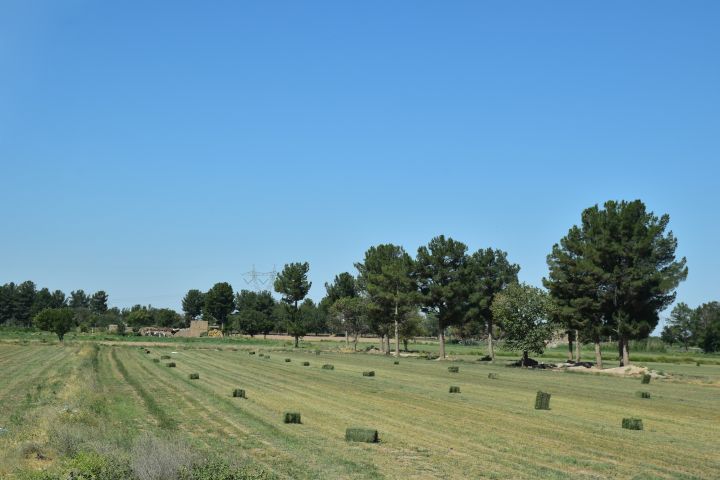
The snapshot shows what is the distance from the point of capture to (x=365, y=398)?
3130 centimetres

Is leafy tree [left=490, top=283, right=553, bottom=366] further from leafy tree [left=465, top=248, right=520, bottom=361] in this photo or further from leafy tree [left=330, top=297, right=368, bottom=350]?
leafy tree [left=330, top=297, right=368, bottom=350]

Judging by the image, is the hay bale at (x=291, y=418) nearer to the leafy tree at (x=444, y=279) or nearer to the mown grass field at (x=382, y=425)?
the mown grass field at (x=382, y=425)

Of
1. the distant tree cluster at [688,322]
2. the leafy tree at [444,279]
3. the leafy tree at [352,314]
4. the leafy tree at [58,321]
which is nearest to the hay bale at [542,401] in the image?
the leafy tree at [444,279]

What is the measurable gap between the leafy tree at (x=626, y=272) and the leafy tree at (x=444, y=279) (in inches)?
748

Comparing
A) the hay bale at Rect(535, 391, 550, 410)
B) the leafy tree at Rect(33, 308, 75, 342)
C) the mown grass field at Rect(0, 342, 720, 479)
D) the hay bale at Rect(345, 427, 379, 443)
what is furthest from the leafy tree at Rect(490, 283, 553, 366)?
the leafy tree at Rect(33, 308, 75, 342)

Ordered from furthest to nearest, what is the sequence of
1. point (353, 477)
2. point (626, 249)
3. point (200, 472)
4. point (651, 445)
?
point (626, 249), point (651, 445), point (353, 477), point (200, 472)

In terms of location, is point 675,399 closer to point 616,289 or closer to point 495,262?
point 616,289

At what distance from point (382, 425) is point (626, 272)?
46.6 meters

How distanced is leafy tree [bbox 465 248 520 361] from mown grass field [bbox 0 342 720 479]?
43.4 meters

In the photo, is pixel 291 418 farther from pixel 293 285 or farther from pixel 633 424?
pixel 293 285

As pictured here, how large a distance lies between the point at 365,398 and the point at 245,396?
17.7ft

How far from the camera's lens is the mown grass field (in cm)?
1537

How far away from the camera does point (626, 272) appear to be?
62562mm

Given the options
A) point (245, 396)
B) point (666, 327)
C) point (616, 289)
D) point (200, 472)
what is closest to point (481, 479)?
point (200, 472)
